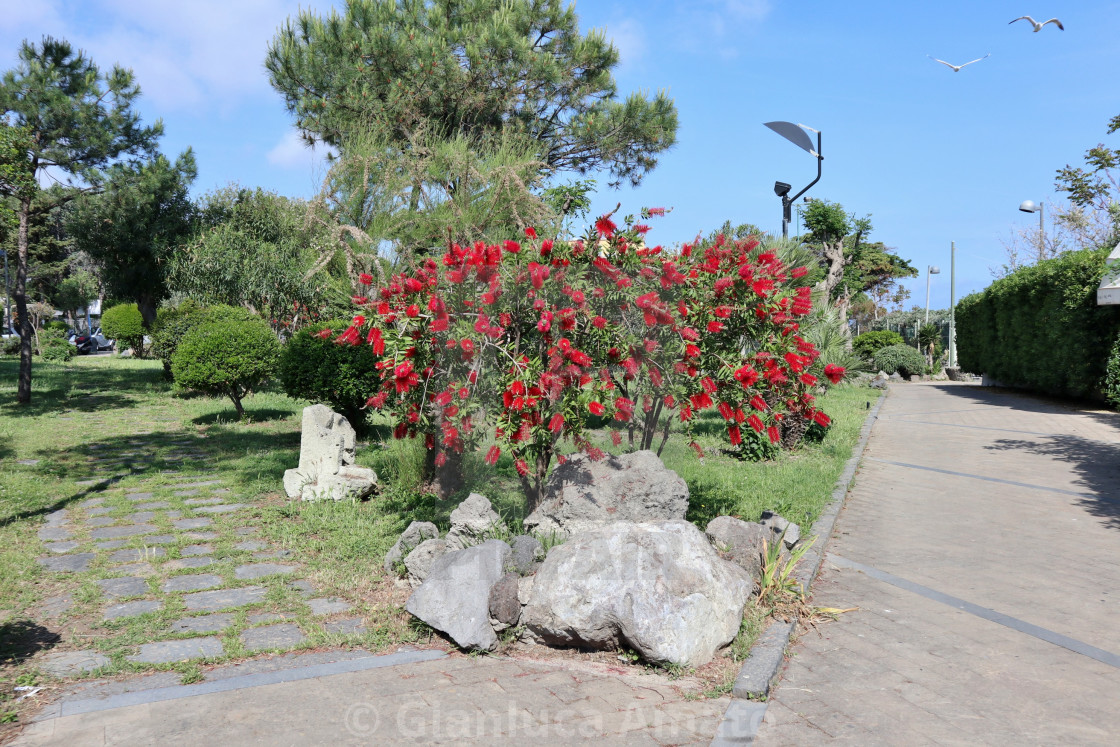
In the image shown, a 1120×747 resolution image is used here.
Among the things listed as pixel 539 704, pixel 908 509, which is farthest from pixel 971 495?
pixel 539 704

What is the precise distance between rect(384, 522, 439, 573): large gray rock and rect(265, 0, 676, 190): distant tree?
1074 cm

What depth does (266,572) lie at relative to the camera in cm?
531

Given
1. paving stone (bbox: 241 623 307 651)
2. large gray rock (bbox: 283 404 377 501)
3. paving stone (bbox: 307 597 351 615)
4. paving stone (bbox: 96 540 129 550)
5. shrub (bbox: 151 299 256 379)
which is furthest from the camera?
shrub (bbox: 151 299 256 379)

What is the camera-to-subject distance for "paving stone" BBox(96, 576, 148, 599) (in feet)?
15.8

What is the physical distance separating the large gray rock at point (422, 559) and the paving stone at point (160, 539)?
7.65 feet

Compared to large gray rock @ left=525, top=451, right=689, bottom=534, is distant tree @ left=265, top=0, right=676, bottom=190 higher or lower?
higher

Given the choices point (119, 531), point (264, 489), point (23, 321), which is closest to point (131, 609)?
point (119, 531)

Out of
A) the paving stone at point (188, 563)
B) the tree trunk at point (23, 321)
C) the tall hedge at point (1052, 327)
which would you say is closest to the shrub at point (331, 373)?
the paving stone at point (188, 563)

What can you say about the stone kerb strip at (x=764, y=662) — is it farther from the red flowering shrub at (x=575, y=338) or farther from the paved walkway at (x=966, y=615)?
the red flowering shrub at (x=575, y=338)

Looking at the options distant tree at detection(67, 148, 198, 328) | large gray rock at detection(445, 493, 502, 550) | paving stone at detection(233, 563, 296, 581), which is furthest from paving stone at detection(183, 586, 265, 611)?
distant tree at detection(67, 148, 198, 328)

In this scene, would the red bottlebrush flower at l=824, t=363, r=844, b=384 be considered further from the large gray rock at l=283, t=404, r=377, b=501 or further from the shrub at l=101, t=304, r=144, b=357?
the shrub at l=101, t=304, r=144, b=357

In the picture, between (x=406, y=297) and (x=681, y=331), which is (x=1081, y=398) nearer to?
(x=681, y=331)

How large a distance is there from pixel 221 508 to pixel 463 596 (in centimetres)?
390

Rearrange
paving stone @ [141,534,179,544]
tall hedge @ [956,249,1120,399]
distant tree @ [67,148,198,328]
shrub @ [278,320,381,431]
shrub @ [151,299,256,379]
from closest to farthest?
paving stone @ [141,534,179,544]
shrub @ [278,320,381,431]
shrub @ [151,299,256,379]
tall hedge @ [956,249,1120,399]
distant tree @ [67,148,198,328]
